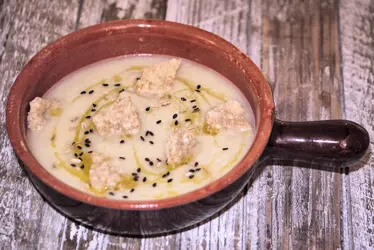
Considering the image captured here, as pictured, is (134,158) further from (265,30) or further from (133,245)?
(265,30)

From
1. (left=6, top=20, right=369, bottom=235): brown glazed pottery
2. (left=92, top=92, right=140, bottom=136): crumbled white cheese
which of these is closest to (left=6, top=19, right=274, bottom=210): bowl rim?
(left=6, top=20, right=369, bottom=235): brown glazed pottery

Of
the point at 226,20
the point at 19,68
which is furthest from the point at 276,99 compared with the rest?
the point at 19,68

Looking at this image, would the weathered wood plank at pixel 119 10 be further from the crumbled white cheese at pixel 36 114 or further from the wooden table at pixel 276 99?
the crumbled white cheese at pixel 36 114

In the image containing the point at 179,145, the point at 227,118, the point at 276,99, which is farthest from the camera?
the point at 276,99

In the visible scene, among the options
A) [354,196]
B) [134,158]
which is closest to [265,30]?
[354,196]

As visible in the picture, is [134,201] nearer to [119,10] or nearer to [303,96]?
[303,96]

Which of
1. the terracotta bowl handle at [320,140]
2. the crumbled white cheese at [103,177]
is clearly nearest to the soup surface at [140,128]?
the crumbled white cheese at [103,177]

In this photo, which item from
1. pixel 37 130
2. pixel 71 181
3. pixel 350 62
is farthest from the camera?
pixel 350 62
